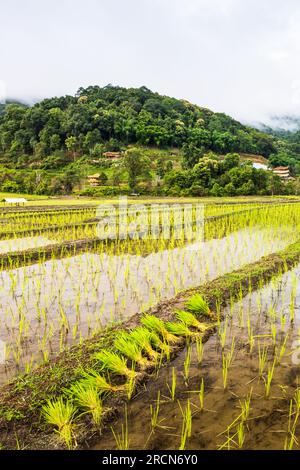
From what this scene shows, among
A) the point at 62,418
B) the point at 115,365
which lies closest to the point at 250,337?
the point at 115,365

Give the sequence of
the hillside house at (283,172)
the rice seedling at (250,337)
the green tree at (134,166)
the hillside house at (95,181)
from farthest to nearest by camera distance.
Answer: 1. the hillside house at (283,172)
2. the hillside house at (95,181)
3. the green tree at (134,166)
4. the rice seedling at (250,337)

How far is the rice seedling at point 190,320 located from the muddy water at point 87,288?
0.85 m

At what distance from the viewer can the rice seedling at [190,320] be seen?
400cm

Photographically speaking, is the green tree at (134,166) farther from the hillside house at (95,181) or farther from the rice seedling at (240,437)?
the rice seedling at (240,437)

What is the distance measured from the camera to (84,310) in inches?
185

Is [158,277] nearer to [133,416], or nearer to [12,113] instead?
[133,416]

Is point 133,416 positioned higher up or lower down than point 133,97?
lower down

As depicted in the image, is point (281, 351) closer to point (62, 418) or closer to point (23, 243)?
point (62, 418)

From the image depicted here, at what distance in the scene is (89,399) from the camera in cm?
257

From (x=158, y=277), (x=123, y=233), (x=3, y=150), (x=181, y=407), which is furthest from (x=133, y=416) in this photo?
(x=3, y=150)

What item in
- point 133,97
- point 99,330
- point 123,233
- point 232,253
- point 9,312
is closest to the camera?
point 99,330

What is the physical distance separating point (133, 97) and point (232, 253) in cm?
7117

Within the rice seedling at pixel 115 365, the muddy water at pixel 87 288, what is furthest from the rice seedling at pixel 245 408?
→ the muddy water at pixel 87 288
